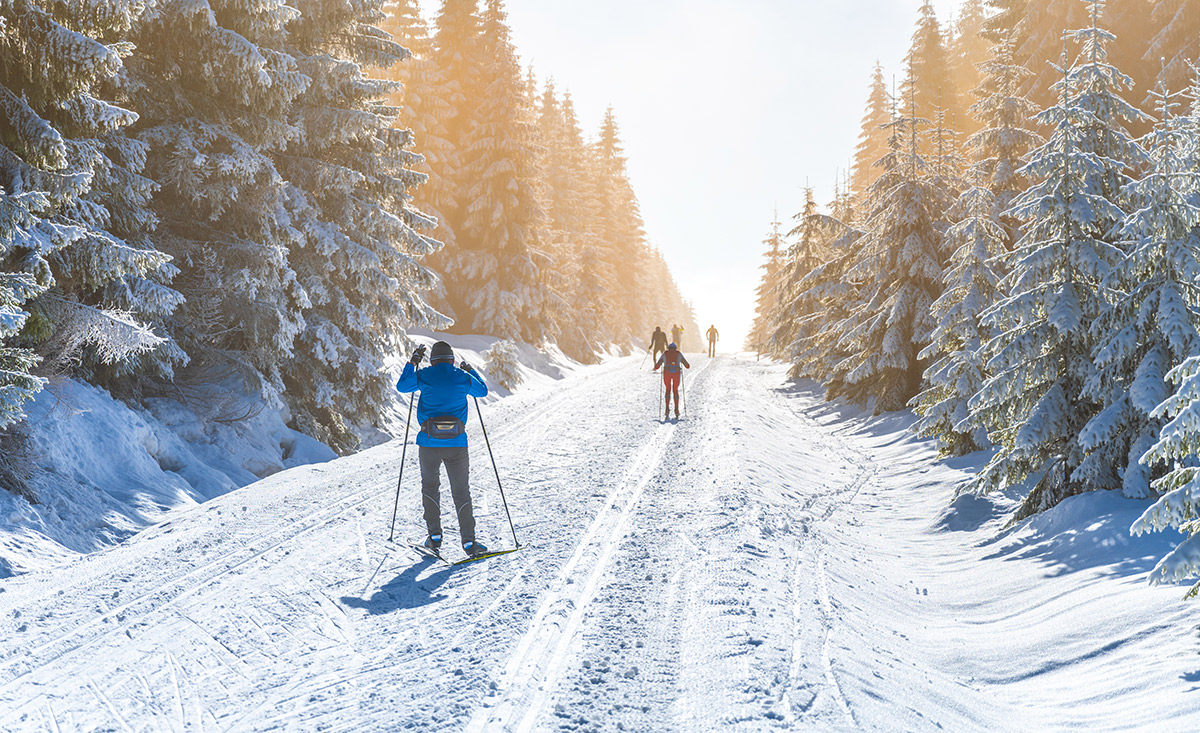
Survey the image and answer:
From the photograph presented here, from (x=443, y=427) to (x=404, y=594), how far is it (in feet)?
6.02

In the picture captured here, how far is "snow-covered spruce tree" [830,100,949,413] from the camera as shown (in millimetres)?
16391

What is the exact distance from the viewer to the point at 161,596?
5.89 meters

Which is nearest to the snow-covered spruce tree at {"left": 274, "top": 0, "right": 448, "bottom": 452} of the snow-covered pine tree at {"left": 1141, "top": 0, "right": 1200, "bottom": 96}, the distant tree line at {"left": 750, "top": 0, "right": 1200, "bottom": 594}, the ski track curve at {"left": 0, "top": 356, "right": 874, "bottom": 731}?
the ski track curve at {"left": 0, "top": 356, "right": 874, "bottom": 731}

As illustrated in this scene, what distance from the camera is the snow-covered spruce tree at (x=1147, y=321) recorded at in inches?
247

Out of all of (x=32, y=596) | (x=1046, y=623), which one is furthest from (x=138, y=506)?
(x=1046, y=623)

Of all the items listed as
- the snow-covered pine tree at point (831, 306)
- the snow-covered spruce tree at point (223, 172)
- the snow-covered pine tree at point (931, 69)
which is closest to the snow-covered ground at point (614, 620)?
the snow-covered spruce tree at point (223, 172)

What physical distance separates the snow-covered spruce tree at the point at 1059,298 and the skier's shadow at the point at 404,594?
6583 mm

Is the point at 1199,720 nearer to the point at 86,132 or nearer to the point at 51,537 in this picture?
the point at 51,537

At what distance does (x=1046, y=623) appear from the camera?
221 inches

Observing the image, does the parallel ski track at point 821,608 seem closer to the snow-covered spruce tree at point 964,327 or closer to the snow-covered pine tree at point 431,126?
the snow-covered spruce tree at point 964,327

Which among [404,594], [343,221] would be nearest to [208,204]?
[343,221]

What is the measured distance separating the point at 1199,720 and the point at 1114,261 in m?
5.60

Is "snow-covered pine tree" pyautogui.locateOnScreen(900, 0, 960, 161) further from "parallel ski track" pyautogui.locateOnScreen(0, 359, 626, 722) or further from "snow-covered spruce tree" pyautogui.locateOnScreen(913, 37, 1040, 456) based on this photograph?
"parallel ski track" pyautogui.locateOnScreen(0, 359, 626, 722)

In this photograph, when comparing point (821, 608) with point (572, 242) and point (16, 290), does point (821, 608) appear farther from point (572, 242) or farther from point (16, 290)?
point (572, 242)
